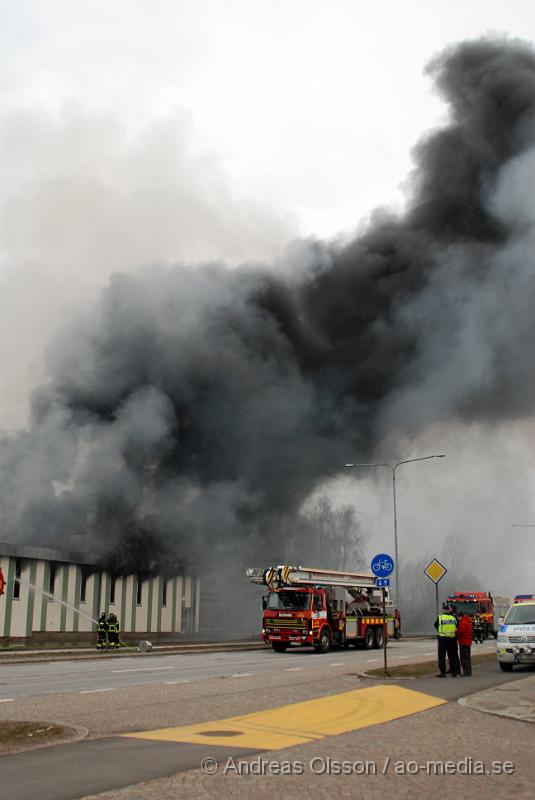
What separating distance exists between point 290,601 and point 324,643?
6.83 feet

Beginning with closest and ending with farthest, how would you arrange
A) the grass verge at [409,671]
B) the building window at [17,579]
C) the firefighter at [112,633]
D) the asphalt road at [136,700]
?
1. the asphalt road at [136,700]
2. the grass verge at [409,671]
3. the firefighter at [112,633]
4. the building window at [17,579]

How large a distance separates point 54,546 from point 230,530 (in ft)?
36.4

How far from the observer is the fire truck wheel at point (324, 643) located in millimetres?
29984

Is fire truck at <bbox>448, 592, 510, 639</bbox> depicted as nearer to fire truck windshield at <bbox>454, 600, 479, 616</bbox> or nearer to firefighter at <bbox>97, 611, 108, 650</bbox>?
fire truck windshield at <bbox>454, 600, 479, 616</bbox>

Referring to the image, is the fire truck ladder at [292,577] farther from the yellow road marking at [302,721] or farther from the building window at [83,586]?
Answer: the building window at [83,586]

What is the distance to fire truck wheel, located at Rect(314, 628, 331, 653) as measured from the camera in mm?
29984

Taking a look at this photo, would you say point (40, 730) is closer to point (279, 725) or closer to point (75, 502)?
point (279, 725)

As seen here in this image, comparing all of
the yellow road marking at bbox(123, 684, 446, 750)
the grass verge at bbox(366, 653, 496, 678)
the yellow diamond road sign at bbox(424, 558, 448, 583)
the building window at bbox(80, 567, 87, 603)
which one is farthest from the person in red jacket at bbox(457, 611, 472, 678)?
the building window at bbox(80, 567, 87, 603)

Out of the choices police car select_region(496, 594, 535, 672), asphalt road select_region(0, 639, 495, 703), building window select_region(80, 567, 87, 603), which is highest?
building window select_region(80, 567, 87, 603)

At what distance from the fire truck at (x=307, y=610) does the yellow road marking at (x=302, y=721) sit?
52.2 feet

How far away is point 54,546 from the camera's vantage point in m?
46.0

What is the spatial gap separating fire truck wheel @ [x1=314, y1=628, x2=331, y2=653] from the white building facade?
42.6 feet

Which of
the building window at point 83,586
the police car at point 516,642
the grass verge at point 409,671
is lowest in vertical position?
the grass verge at point 409,671

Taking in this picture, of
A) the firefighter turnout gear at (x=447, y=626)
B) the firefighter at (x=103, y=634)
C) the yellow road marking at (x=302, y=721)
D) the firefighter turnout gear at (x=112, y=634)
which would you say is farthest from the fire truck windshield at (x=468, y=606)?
the yellow road marking at (x=302, y=721)
